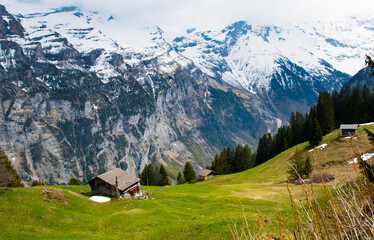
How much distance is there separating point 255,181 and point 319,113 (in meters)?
37.2

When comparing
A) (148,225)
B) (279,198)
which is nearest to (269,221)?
(148,225)

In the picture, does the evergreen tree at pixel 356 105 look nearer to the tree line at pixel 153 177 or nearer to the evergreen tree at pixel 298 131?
the evergreen tree at pixel 298 131

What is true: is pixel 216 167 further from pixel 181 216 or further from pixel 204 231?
pixel 204 231

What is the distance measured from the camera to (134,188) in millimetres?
57062

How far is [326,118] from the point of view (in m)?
88.1

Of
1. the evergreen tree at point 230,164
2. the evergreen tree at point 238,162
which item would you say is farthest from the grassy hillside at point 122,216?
the evergreen tree at point 230,164

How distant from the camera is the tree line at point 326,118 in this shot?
88250 mm

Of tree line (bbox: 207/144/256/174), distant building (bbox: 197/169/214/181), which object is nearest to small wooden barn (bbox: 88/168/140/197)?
distant building (bbox: 197/169/214/181)

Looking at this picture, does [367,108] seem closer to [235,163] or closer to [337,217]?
[235,163]

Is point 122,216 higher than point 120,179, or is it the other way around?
point 120,179

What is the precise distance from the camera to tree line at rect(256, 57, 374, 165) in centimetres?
8825

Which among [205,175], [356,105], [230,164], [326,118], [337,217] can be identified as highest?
[356,105]

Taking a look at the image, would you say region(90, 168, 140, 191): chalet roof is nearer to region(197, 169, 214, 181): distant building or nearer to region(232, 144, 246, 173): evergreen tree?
region(197, 169, 214, 181): distant building

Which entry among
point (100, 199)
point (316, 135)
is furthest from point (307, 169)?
point (100, 199)
